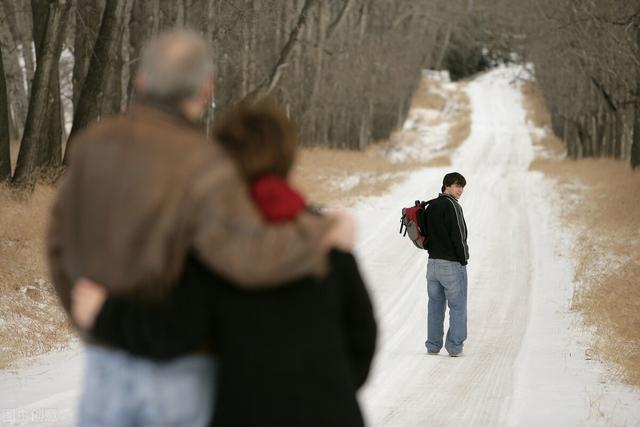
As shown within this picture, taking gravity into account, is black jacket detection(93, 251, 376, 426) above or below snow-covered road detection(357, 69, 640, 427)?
above

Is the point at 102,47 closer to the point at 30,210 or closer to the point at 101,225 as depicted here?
the point at 30,210

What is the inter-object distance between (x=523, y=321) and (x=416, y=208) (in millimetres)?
3168

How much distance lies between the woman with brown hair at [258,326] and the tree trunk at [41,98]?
47.8 ft

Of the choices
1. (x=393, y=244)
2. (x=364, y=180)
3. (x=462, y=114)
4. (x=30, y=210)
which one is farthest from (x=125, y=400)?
(x=462, y=114)

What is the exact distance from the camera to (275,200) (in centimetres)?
272

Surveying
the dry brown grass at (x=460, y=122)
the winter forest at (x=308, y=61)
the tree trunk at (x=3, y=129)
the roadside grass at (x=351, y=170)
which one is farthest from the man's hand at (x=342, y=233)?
the dry brown grass at (x=460, y=122)

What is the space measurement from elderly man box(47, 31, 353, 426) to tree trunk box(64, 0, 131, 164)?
48.0 feet

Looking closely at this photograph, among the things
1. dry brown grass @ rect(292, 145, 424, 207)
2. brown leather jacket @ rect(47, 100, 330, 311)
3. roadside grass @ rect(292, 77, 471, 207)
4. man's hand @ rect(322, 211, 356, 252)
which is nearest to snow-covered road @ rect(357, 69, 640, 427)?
dry brown grass @ rect(292, 145, 424, 207)

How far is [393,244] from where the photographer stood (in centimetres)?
1892

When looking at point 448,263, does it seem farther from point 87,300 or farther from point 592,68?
point 592,68

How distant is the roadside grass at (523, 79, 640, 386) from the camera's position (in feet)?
36.3

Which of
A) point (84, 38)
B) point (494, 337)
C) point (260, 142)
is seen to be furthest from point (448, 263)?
point (84, 38)

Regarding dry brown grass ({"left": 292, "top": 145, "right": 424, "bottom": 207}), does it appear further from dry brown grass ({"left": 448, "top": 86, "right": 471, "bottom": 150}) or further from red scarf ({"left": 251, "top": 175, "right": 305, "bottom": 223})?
dry brown grass ({"left": 448, "top": 86, "right": 471, "bottom": 150})

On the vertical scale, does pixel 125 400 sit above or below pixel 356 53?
above
